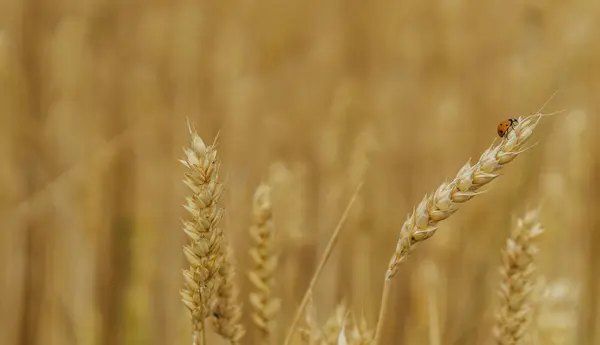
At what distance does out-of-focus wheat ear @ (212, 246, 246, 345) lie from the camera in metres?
0.55

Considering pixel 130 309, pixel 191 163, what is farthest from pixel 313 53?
pixel 191 163

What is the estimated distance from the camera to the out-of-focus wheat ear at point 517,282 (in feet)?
1.88

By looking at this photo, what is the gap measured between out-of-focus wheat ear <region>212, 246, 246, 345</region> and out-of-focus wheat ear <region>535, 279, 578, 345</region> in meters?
0.35

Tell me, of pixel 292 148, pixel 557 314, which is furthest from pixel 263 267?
pixel 292 148

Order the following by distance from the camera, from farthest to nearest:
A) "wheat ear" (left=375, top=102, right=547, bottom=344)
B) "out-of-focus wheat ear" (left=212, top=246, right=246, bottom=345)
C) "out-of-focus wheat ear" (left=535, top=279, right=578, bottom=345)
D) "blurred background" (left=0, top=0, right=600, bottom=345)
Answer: "blurred background" (left=0, top=0, right=600, bottom=345) → "out-of-focus wheat ear" (left=535, top=279, right=578, bottom=345) → "out-of-focus wheat ear" (left=212, top=246, right=246, bottom=345) → "wheat ear" (left=375, top=102, right=547, bottom=344)

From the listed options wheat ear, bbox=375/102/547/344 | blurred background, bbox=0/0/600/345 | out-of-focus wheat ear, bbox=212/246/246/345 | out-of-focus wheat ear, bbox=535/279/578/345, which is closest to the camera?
wheat ear, bbox=375/102/547/344

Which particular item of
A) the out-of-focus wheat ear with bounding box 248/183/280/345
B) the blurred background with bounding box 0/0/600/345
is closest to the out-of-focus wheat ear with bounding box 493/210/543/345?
the blurred background with bounding box 0/0/600/345

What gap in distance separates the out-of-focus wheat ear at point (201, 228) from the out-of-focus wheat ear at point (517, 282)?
265mm

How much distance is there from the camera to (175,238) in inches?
47.2

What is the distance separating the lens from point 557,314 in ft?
2.80

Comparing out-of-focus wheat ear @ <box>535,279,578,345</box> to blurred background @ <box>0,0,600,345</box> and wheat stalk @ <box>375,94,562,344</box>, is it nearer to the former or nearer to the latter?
blurred background @ <box>0,0,600,345</box>

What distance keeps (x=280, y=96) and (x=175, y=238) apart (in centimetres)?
89

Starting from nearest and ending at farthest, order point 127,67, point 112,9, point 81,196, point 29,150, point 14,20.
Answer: point 81,196
point 29,150
point 14,20
point 127,67
point 112,9

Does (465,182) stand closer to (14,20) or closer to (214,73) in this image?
(14,20)
